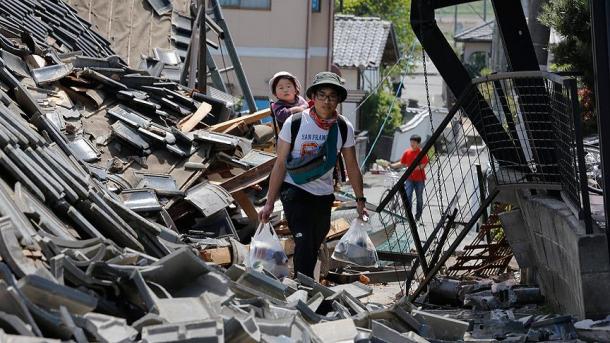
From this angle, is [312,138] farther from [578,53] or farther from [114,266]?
[578,53]

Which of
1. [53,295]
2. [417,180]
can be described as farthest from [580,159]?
[417,180]

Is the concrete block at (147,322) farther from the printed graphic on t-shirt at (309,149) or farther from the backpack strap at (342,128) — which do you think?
the backpack strap at (342,128)

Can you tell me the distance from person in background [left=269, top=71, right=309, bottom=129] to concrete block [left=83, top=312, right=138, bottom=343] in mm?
4358

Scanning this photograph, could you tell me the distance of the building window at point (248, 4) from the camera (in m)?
37.1

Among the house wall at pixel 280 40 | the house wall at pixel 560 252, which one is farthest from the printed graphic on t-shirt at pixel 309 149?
the house wall at pixel 280 40

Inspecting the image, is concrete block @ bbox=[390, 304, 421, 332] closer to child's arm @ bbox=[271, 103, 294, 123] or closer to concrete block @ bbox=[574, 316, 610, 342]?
concrete block @ bbox=[574, 316, 610, 342]

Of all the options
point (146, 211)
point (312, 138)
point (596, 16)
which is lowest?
point (146, 211)

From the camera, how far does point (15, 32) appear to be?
14.3m

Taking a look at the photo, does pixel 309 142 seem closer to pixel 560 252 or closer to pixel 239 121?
pixel 560 252

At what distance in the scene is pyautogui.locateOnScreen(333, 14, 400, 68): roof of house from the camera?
4475 centimetres

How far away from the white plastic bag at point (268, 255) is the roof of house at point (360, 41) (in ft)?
116

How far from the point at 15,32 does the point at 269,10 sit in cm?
2300

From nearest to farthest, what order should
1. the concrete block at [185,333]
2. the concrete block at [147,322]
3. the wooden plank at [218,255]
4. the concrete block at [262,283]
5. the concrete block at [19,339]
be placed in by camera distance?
1. the concrete block at [19,339]
2. the concrete block at [185,333]
3. the concrete block at [147,322]
4. the concrete block at [262,283]
5. the wooden plank at [218,255]

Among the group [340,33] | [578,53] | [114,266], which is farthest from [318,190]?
[340,33]
